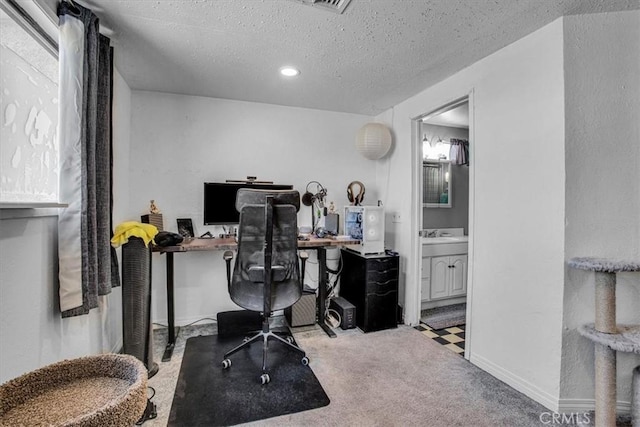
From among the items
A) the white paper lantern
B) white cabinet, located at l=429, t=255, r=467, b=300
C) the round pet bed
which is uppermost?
the white paper lantern

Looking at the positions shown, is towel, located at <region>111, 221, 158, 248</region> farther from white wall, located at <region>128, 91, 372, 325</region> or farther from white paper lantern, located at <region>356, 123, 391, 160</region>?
white paper lantern, located at <region>356, 123, 391, 160</region>

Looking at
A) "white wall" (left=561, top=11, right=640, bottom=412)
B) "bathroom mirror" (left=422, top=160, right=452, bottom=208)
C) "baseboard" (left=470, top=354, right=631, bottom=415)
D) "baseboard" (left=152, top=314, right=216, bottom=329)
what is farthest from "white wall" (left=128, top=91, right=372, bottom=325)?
"white wall" (left=561, top=11, right=640, bottom=412)

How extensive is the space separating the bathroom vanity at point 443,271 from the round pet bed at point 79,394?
3018 millimetres

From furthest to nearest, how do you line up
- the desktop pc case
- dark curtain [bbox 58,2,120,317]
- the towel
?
the desktop pc case → the towel → dark curtain [bbox 58,2,120,317]

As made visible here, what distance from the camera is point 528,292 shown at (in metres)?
1.93

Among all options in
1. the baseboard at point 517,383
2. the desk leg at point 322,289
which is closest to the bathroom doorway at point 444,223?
the baseboard at point 517,383

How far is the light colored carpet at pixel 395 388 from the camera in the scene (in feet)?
5.54

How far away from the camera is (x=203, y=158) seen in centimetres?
304

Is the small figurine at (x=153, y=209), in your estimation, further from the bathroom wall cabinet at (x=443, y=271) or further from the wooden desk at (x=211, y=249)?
the bathroom wall cabinet at (x=443, y=271)

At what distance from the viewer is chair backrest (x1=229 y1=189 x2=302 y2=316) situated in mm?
2080

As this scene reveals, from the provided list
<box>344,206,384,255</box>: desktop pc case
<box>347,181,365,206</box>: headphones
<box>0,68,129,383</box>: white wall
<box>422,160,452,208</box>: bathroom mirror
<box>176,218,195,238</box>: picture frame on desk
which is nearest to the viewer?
<box>0,68,129,383</box>: white wall

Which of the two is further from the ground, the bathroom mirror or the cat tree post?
the bathroom mirror

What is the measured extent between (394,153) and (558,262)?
1.96m

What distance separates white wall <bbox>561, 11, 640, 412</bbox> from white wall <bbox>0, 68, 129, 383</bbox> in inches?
107
